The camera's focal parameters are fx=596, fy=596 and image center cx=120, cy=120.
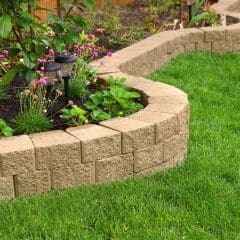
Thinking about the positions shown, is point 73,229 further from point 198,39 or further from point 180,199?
point 198,39

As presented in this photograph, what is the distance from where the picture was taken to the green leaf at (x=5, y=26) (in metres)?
3.13

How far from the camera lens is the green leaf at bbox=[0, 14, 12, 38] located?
123 inches

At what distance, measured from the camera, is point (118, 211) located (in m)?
3.12

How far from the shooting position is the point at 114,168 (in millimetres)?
3504

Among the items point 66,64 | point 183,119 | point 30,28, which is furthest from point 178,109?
point 30,28

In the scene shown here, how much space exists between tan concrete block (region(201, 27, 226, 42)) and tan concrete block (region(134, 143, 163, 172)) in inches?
135

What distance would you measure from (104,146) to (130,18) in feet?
15.9

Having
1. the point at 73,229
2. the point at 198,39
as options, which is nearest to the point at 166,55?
the point at 198,39

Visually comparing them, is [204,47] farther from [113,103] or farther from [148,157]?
[148,157]

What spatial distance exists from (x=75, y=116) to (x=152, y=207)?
2.81 feet

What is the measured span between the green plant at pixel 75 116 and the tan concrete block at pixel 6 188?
2.06 feet

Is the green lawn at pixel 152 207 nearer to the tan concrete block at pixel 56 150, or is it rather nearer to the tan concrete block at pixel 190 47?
the tan concrete block at pixel 56 150

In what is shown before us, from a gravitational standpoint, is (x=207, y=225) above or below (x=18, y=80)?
below

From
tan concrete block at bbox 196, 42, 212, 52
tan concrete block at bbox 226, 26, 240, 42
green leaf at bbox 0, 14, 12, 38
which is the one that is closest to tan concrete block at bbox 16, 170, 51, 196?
green leaf at bbox 0, 14, 12, 38
